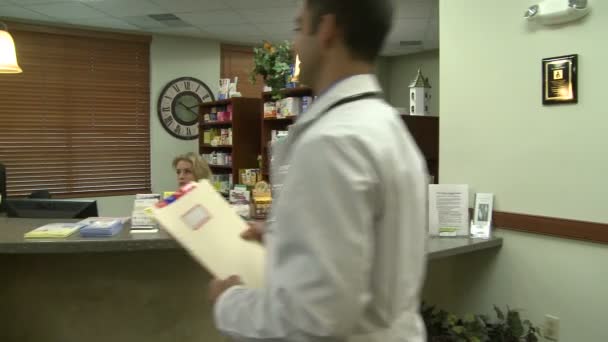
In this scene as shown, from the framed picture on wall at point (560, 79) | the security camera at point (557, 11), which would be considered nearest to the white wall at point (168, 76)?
the security camera at point (557, 11)

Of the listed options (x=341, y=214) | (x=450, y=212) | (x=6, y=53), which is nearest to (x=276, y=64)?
(x=6, y=53)

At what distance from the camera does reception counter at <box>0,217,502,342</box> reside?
2.20 meters

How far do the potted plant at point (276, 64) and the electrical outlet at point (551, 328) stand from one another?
3.14 m

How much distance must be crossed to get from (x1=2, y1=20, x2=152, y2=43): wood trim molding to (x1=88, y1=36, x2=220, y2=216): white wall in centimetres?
20

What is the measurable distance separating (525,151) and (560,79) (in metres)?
0.35

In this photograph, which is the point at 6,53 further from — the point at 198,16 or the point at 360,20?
the point at 360,20

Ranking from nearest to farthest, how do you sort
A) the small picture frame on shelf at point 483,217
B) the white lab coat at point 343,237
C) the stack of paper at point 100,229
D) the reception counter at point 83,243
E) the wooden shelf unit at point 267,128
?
the white lab coat at point 343,237 < the reception counter at point 83,243 < the stack of paper at point 100,229 < the small picture frame on shelf at point 483,217 < the wooden shelf unit at point 267,128

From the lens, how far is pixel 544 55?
89.1 inches

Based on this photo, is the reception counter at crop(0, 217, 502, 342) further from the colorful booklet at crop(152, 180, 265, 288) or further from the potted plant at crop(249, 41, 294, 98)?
the potted plant at crop(249, 41, 294, 98)

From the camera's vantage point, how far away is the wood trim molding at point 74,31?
17.0ft

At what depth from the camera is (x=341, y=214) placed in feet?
2.23

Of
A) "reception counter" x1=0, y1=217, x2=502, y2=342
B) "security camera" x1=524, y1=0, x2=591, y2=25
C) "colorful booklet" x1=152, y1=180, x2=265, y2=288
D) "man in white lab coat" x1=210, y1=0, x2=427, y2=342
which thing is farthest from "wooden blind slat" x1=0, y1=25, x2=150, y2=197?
"man in white lab coat" x1=210, y1=0, x2=427, y2=342

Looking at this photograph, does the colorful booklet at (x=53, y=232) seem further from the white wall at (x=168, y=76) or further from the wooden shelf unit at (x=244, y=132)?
the white wall at (x=168, y=76)

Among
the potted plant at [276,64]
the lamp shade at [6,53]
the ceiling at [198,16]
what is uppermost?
the ceiling at [198,16]
